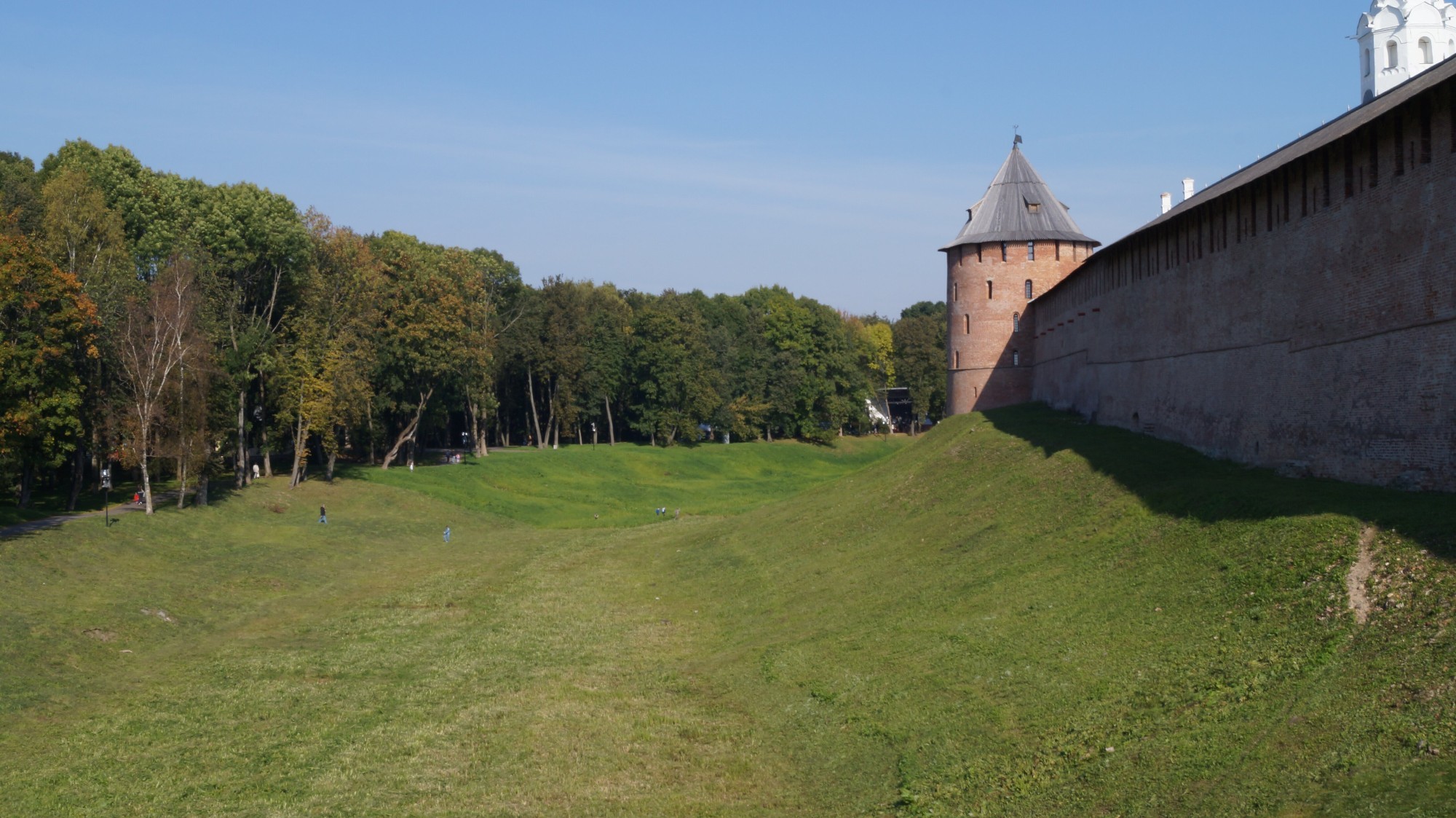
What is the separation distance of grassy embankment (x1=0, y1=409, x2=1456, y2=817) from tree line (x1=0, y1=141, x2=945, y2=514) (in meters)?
7.15

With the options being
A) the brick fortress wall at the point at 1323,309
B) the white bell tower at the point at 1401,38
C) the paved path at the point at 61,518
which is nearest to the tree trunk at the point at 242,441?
the paved path at the point at 61,518

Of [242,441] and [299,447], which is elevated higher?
[242,441]

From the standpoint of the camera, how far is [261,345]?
2042 inches

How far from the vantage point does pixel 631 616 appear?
28109mm

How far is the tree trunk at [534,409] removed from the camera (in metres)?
82.2

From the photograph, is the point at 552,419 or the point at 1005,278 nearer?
the point at 1005,278

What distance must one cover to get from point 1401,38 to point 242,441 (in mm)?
53318

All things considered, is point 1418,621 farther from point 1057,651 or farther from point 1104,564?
point 1104,564

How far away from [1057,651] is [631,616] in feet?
45.9

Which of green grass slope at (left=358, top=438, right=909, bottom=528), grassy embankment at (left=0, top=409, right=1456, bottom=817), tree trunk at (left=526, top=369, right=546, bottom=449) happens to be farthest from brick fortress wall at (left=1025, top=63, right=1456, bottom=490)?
tree trunk at (left=526, top=369, right=546, bottom=449)

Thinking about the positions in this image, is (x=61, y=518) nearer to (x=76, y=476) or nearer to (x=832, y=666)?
(x=76, y=476)

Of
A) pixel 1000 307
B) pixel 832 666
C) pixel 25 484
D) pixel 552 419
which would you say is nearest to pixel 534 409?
pixel 552 419

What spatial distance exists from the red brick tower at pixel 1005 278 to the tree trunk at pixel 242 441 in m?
31.2

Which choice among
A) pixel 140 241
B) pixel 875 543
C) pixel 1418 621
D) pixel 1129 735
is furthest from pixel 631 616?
pixel 140 241
